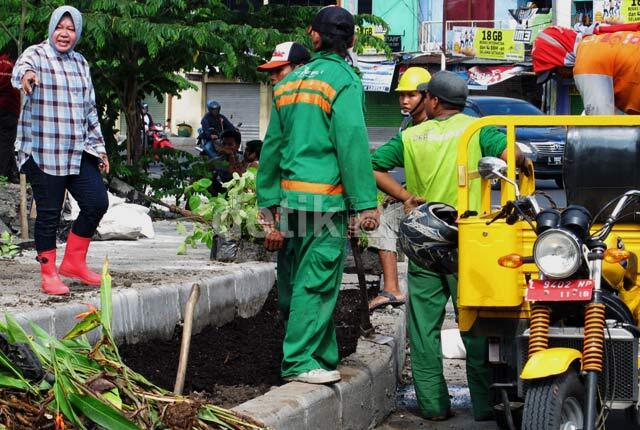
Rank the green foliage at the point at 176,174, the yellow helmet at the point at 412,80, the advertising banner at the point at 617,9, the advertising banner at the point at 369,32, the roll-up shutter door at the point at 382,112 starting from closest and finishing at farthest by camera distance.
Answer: the yellow helmet at the point at 412,80 → the green foliage at the point at 176,174 → the advertising banner at the point at 369,32 → the advertising banner at the point at 617,9 → the roll-up shutter door at the point at 382,112

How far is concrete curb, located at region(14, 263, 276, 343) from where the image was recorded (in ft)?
19.0

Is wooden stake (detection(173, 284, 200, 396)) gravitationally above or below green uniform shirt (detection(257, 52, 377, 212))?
below

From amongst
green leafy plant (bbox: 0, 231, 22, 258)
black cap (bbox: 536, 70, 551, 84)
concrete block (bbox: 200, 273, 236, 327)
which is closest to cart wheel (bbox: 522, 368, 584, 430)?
concrete block (bbox: 200, 273, 236, 327)

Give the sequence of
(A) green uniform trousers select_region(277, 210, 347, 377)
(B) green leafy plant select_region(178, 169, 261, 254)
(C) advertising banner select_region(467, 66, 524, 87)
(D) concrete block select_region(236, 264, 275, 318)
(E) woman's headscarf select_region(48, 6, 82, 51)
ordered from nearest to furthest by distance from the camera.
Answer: (A) green uniform trousers select_region(277, 210, 347, 377) < (E) woman's headscarf select_region(48, 6, 82, 51) < (D) concrete block select_region(236, 264, 275, 318) < (B) green leafy plant select_region(178, 169, 261, 254) < (C) advertising banner select_region(467, 66, 524, 87)

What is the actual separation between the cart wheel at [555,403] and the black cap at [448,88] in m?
2.16

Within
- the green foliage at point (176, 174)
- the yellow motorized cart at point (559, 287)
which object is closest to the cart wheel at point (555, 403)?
the yellow motorized cart at point (559, 287)

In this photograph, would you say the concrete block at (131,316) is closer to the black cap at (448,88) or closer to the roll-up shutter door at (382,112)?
the black cap at (448,88)

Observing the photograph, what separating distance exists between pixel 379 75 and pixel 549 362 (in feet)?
116

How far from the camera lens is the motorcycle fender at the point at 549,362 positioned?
479 cm

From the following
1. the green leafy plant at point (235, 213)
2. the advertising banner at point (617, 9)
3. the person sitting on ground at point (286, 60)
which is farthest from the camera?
the advertising banner at point (617, 9)

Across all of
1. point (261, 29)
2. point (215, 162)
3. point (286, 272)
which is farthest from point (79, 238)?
point (215, 162)

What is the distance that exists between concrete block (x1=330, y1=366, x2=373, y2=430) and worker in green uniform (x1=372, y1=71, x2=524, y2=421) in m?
0.49

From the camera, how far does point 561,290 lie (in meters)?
4.95

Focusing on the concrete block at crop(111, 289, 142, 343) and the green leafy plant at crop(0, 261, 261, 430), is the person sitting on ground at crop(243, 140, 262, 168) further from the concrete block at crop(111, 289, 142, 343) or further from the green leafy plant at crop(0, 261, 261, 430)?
the green leafy plant at crop(0, 261, 261, 430)
